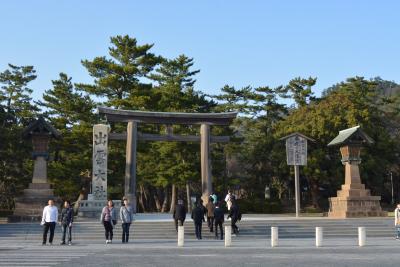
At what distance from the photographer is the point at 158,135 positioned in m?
30.1

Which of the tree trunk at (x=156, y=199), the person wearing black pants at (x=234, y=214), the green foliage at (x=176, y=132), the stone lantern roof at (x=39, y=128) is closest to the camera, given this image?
the person wearing black pants at (x=234, y=214)

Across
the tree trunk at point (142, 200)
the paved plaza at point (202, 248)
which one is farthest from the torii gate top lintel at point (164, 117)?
the tree trunk at point (142, 200)

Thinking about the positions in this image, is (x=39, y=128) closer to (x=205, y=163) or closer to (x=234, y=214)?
(x=205, y=163)

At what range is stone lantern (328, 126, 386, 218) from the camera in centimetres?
2639

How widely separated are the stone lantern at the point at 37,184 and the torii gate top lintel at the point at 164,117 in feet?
12.0

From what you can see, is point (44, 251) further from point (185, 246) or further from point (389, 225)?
point (389, 225)

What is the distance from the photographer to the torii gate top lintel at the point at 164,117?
96.2 ft

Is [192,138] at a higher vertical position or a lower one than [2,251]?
higher

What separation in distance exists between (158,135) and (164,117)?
44.1 inches

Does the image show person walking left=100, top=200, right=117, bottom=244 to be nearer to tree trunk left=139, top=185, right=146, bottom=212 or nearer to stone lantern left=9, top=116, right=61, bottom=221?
stone lantern left=9, top=116, right=61, bottom=221

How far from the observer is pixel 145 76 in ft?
135

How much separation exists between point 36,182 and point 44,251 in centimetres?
1195

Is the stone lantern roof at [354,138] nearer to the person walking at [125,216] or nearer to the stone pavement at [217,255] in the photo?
the stone pavement at [217,255]

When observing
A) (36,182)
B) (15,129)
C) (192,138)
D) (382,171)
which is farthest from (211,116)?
(382,171)
